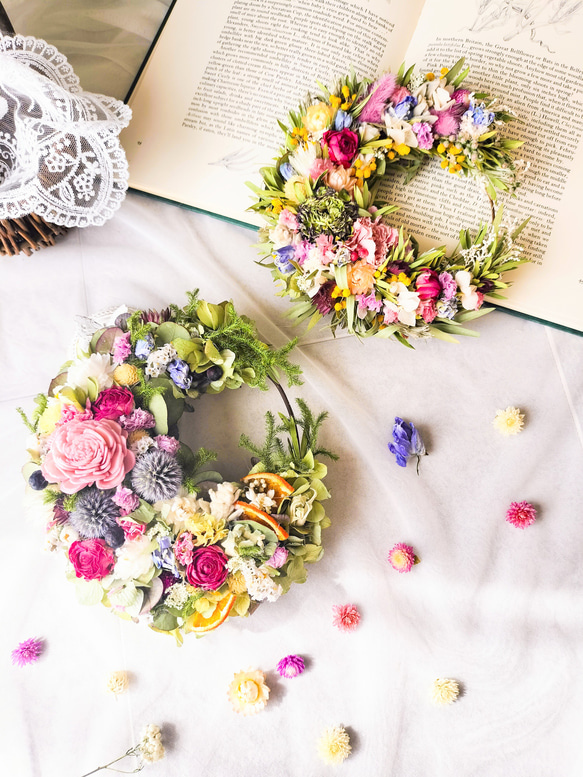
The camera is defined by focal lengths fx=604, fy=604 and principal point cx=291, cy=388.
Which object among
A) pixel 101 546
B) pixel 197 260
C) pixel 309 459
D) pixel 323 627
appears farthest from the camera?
pixel 197 260

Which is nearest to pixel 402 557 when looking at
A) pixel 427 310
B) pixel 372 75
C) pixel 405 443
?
pixel 405 443

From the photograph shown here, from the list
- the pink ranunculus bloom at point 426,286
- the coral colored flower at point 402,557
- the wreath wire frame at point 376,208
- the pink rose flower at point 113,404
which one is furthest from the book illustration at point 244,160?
the coral colored flower at point 402,557

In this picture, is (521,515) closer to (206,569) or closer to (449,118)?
(206,569)

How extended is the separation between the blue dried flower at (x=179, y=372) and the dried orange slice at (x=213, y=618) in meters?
0.37

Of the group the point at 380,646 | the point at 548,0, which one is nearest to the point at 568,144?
the point at 548,0

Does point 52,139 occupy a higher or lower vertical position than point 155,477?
higher

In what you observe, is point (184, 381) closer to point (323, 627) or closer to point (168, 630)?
point (168, 630)

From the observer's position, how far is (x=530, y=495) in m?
1.23

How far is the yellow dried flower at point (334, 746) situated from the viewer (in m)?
1.14

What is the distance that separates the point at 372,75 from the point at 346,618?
1.10 metres

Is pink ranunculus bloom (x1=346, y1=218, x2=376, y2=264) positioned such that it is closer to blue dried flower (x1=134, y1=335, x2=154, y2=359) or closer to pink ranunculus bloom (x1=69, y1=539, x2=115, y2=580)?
blue dried flower (x1=134, y1=335, x2=154, y2=359)

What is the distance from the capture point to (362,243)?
42.2 inches

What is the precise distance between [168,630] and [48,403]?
44 cm

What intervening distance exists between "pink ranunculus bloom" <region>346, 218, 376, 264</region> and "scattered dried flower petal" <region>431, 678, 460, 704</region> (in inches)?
31.7
